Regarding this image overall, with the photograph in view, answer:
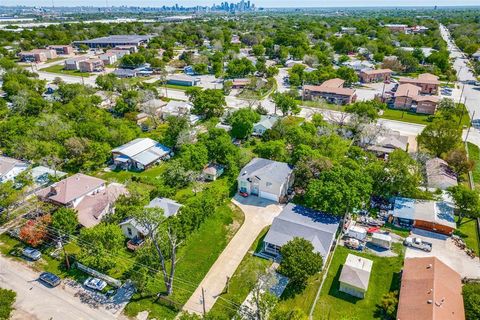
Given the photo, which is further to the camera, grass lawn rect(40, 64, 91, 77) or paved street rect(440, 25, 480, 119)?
grass lawn rect(40, 64, 91, 77)

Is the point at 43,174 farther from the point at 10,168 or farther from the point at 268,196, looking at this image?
the point at 268,196

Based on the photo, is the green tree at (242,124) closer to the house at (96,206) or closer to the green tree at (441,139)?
the house at (96,206)

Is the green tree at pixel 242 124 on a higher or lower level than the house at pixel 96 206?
higher

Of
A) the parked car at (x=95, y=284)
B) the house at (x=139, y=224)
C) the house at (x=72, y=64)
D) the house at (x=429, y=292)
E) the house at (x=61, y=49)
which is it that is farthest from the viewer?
the house at (x=61, y=49)

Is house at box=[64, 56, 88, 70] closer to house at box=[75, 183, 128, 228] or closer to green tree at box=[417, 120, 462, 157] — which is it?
house at box=[75, 183, 128, 228]

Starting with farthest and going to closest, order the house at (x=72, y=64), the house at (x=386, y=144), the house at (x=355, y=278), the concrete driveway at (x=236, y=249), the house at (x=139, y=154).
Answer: the house at (x=72, y=64) < the house at (x=386, y=144) < the house at (x=139, y=154) < the concrete driveway at (x=236, y=249) < the house at (x=355, y=278)

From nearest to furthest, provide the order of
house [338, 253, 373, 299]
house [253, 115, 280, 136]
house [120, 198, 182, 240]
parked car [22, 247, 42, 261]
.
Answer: house [338, 253, 373, 299]
parked car [22, 247, 42, 261]
house [120, 198, 182, 240]
house [253, 115, 280, 136]

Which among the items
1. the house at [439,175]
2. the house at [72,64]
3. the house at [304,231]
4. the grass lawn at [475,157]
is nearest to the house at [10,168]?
the house at [304,231]

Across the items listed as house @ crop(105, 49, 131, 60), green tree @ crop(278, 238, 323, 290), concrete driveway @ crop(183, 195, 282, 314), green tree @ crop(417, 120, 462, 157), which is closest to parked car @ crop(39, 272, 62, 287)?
concrete driveway @ crop(183, 195, 282, 314)
